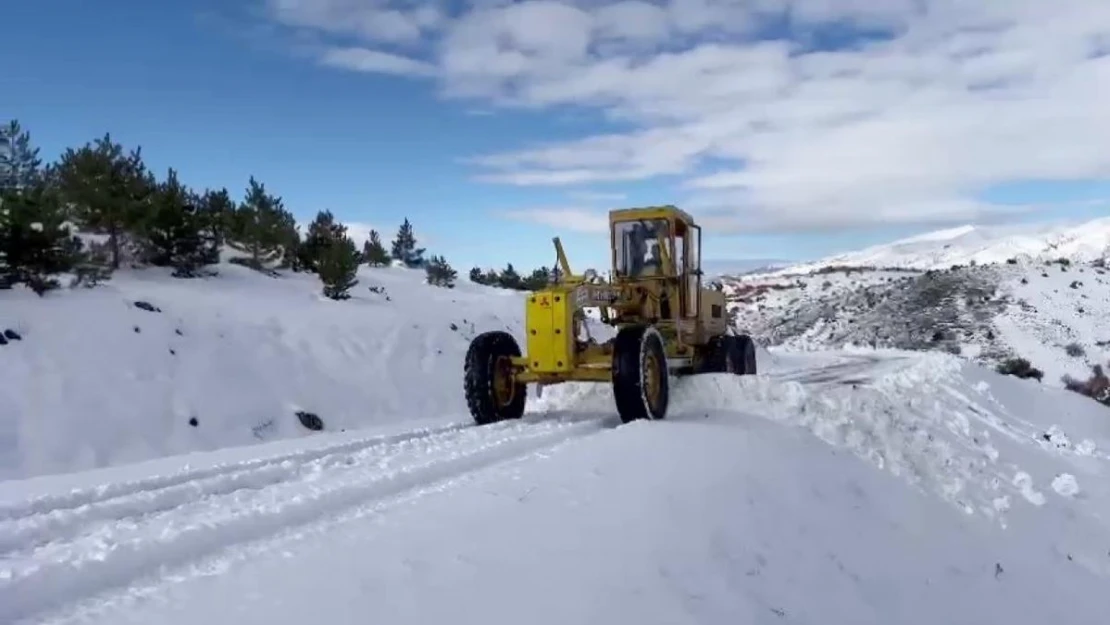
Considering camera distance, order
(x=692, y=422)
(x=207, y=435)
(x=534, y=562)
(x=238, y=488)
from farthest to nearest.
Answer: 1. (x=207, y=435)
2. (x=692, y=422)
3. (x=238, y=488)
4. (x=534, y=562)

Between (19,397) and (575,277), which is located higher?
(575,277)

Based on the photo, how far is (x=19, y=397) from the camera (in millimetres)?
11047

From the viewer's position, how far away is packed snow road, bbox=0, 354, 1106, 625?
4453 millimetres

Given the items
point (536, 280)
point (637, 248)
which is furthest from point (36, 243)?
point (536, 280)

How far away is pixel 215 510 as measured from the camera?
5801mm

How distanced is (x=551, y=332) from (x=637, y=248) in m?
3.03

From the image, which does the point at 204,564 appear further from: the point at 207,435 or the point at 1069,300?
the point at 1069,300

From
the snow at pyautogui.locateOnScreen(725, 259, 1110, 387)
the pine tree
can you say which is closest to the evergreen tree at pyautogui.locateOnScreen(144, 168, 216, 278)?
the pine tree

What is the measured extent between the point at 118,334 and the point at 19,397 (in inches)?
94.0

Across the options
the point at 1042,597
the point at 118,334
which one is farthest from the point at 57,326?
the point at 1042,597

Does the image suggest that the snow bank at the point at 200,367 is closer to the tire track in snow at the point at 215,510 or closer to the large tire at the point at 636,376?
the large tire at the point at 636,376

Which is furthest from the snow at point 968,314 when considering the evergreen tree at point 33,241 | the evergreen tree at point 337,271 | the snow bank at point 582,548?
the evergreen tree at point 33,241

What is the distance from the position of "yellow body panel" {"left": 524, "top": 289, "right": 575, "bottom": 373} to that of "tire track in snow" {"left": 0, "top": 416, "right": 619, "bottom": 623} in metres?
1.27

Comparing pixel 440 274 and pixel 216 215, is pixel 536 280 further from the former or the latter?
pixel 216 215
